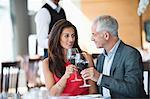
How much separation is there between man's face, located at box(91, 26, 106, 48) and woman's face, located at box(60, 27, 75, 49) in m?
0.12

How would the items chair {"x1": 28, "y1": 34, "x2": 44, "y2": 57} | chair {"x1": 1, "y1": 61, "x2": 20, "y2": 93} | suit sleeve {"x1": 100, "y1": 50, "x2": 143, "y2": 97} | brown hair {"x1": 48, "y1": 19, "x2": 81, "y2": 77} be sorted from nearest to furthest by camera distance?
suit sleeve {"x1": 100, "y1": 50, "x2": 143, "y2": 97} → brown hair {"x1": 48, "y1": 19, "x2": 81, "y2": 77} → chair {"x1": 28, "y1": 34, "x2": 44, "y2": 57} → chair {"x1": 1, "y1": 61, "x2": 20, "y2": 93}

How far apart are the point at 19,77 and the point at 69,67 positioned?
1.81ft

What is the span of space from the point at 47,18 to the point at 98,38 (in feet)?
1.03

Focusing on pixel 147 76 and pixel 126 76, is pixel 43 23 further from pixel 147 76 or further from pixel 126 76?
pixel 147 76

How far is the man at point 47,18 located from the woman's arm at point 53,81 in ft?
0.31

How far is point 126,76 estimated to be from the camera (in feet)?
6.06

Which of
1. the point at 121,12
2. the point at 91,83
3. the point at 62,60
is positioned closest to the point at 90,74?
the point at 91,83

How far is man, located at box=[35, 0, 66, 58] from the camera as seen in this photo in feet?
6.44

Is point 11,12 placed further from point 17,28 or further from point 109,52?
point 109,52

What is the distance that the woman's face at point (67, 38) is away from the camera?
193 centimetres

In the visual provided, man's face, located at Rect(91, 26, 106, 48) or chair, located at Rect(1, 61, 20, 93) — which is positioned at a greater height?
man's face, located at Rect(91, 26, 106, 48)

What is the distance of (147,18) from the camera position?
216 cm

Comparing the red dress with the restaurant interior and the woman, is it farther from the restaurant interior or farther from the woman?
the restaurant interior

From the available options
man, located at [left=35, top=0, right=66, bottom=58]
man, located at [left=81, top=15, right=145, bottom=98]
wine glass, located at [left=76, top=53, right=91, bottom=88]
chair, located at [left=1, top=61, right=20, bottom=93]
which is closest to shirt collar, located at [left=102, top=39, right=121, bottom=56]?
man, located at [left=81, top=15, right=145, bottom=98]
